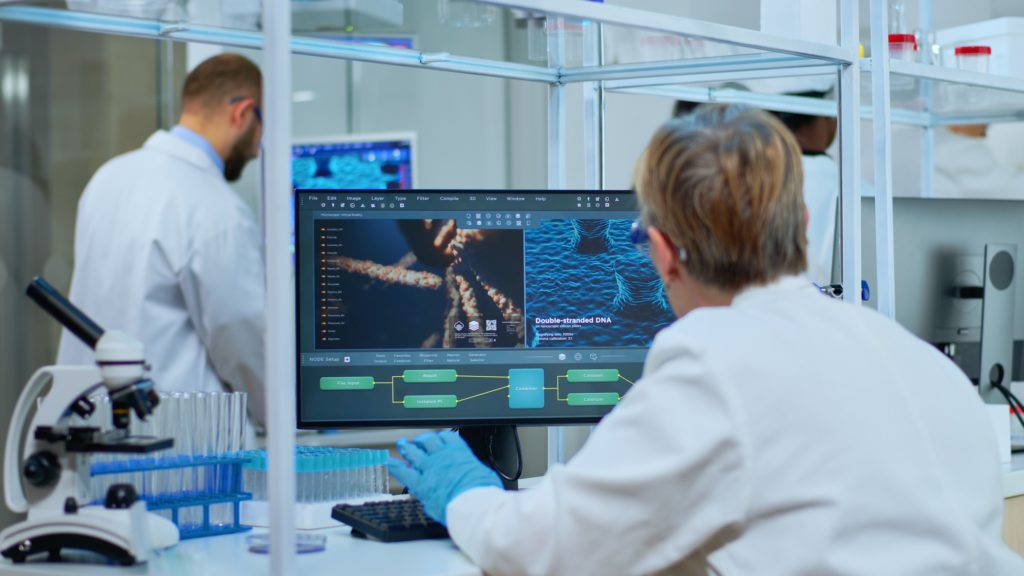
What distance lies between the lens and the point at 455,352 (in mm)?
1942

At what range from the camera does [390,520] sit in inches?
65.3

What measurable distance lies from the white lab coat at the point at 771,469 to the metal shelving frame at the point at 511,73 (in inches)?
11.8

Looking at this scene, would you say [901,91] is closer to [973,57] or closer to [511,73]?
[973,57]

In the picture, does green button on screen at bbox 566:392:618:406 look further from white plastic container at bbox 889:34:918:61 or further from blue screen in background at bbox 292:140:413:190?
blue screen in background at bbox 292:140:413:190

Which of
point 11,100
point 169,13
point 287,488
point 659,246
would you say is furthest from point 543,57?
point 11,100

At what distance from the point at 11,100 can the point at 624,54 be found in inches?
88.2

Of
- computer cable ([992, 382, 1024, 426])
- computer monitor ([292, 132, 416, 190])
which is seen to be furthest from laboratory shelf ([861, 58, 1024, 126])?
computer monitor ([292, 132, 416, 190])

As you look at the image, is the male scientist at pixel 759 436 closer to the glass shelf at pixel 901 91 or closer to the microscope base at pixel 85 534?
the microscope base at pixel 85 534

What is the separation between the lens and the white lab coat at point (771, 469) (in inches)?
48.4

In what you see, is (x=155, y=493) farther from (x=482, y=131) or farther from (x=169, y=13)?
(x=482, y=131)

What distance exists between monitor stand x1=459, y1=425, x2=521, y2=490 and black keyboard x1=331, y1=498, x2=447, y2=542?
0.24 m

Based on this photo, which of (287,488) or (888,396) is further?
(287,488)

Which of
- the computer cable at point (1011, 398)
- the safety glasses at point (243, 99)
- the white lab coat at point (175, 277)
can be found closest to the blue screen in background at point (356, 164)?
the safety glasses at point (243, 99)

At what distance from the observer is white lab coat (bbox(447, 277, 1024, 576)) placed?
4.03ft
